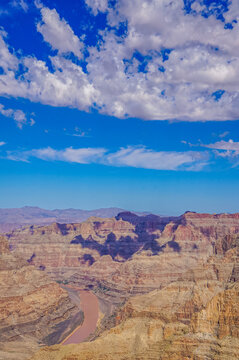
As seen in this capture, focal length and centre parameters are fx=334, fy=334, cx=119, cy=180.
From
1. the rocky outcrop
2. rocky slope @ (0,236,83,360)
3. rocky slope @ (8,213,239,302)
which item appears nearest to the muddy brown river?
rocky slope @ (0,236,83,360)

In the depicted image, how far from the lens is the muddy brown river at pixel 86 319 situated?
90331 millimetres

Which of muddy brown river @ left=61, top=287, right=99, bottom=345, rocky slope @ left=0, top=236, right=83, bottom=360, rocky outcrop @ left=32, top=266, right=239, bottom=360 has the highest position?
rocky outcrop @ left=32, top=266, right=239, bottom=360

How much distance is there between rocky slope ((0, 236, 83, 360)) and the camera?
84125 millimetres

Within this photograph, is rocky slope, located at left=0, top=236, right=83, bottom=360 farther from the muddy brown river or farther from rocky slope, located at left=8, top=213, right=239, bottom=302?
rocky slope, located at left=8, top=213, right=239, bottom=302

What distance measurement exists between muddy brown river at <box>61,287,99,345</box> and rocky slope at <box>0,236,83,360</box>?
7.56 feet

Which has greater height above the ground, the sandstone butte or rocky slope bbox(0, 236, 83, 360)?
the sandstone butte

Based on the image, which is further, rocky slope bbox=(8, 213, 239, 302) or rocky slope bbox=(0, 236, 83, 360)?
rocky slope bbox=(8, 213, 239, 302)

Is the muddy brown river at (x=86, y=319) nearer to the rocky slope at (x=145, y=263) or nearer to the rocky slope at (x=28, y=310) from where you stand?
the rocky slope at (x=28, y=310)

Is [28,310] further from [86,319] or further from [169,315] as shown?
[169,315]

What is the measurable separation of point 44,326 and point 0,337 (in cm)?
A: 1519

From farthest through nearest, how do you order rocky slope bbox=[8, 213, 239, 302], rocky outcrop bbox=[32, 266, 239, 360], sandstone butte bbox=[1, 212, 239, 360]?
rocky slope bbox=[8, 213, 239, 302] → sandstone butte bbox=[1, 212, 239, 360] → rocky outcrop bbox=[32, 266, 239, 360]

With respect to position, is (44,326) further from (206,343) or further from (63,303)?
(206,343)

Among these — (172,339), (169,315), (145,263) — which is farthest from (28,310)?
(172,339)

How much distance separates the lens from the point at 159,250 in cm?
16462
